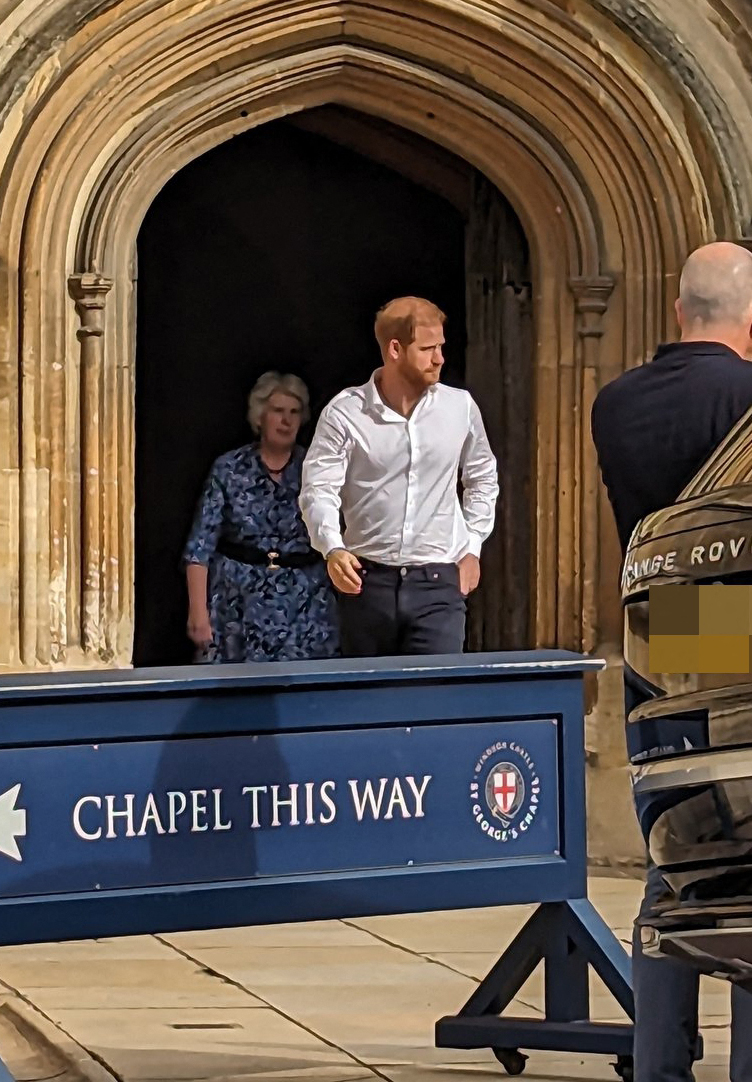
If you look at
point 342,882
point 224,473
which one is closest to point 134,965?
point 342,882

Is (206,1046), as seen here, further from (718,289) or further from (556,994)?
(718,289)

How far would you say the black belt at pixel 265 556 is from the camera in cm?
767

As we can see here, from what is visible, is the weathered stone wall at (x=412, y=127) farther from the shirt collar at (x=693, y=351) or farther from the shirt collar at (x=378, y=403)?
the shirt collar at (x=693, y=351)

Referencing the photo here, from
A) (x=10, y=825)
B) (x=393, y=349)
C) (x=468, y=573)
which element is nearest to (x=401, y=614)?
(x=468, y=573)

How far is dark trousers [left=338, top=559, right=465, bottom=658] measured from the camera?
19.8 ft

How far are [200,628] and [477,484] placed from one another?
1.61 meters

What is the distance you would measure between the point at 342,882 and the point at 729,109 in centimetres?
396

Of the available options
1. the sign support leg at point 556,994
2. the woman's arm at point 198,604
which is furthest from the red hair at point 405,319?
the sign support leg at point 556,994

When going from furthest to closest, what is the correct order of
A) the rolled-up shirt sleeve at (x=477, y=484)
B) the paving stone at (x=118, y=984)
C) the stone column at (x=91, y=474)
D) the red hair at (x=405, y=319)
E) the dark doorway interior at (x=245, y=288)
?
1. the dark doorway interior at (x=245, y=288)
2. the stone column at (x=91, y=474)
3. the rolled-up shirt sleeve at (x=477, y=484)
4. the red hair at (x=405, y=319)
5. the paving stone at (x=118, y=984)

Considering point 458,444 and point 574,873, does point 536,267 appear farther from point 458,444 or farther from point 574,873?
point 574,873

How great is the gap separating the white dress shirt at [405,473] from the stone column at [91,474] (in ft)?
4.40

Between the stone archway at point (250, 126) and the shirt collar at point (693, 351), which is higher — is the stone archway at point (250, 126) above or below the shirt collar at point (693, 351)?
above

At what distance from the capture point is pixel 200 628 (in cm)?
751

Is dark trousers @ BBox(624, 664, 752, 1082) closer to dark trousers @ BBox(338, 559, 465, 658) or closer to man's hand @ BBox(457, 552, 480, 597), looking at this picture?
dark trousers @ BBox(338, 559, 465, 658)
